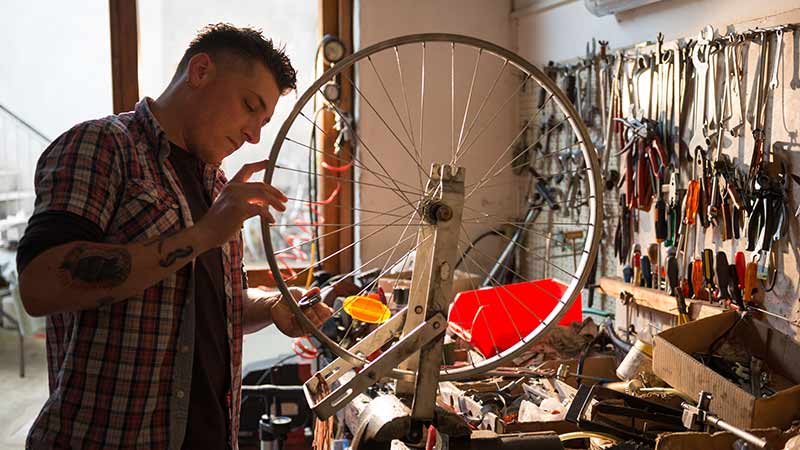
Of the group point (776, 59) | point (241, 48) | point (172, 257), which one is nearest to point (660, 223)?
point (776, 59)

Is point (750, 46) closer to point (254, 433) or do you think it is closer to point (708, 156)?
point (708, 156)

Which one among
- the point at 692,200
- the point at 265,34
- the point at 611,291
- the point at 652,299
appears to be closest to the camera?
the point at 692,200

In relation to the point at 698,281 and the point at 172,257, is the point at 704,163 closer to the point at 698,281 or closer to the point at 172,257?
the point at 698,281

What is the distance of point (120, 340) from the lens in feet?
3.67

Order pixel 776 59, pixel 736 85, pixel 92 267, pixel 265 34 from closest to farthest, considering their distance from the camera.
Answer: pixel 92 267 → pixel 776 59 → pixel 736 85 → pixel 265 34

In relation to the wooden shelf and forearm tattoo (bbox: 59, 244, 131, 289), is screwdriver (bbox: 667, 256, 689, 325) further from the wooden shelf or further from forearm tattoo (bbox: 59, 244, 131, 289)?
forearm tattoo (bbox: 59, 244, 131, 289)

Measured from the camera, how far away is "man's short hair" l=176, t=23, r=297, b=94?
1250 millimetres

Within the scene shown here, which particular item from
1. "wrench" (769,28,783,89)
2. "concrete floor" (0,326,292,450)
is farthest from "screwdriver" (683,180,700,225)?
"concrete floor" (0,326,292,450)

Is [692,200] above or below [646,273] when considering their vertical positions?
above

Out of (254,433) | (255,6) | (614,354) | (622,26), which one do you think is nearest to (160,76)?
(255,6)

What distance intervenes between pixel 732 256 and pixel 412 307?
1084 mm

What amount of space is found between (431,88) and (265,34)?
70cm

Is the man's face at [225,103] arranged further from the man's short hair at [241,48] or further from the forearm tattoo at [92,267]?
the forearm tattoo at [92,267]

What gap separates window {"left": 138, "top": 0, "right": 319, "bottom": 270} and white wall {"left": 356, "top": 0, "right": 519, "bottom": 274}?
28cm
